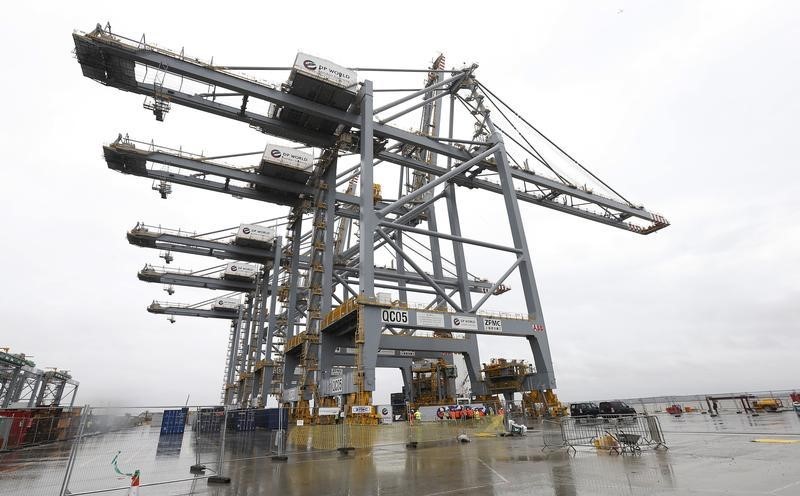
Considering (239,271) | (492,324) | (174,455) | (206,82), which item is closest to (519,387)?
(492,324)

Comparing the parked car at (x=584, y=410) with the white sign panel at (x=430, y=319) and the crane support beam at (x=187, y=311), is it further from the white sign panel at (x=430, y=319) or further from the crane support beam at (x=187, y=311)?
the crane support beam at (x=187, y=311)

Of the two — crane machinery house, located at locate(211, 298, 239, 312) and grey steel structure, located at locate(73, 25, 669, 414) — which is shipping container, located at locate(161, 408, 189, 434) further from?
crane machinery house, located at locate(211, 298, 239, 312)

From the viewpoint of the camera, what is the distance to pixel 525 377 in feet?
97.6

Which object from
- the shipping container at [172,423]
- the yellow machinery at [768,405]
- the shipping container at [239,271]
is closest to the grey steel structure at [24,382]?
the shipping container at [172,423]

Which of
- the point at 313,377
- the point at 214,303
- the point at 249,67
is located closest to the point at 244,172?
the point at 249,67

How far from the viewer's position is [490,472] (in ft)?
29.1

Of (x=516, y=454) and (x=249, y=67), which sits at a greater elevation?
(x=249, y=67)

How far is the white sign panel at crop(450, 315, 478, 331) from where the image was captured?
77.4 feet

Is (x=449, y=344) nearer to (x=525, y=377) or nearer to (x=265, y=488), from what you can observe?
(x=525, y=377)

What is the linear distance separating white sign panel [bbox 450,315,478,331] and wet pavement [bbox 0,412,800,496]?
996cm

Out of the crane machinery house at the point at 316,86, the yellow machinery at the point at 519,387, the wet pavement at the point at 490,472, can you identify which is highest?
the crane machinery house at the point at 316,86

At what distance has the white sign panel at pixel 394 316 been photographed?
2152 centimetres

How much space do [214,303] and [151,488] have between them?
50800mm

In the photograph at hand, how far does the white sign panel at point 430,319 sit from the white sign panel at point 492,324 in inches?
125
